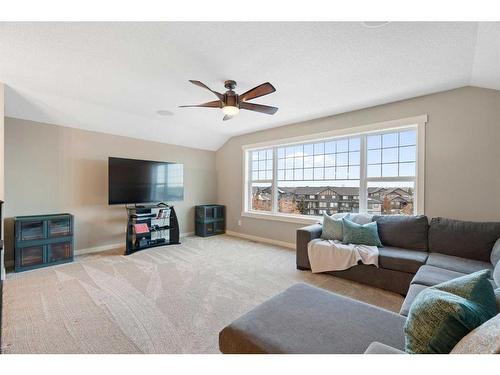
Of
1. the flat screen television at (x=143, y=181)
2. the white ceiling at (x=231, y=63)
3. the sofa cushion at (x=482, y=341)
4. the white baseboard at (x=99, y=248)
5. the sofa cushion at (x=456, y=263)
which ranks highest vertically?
the white ceiling at (x=231, y=63)

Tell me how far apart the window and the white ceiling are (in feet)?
2.08

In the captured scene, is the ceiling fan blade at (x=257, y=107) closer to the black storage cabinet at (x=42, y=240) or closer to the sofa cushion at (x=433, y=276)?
the sofa cushion at (x=433, y=276)

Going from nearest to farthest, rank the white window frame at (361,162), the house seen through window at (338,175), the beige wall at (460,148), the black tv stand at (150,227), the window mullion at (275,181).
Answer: the beige wall at (460,148), the white window frame at (361,162), the house seen through window at (338,175), the black tv stand at (150,227), the window mullion at (275,181)

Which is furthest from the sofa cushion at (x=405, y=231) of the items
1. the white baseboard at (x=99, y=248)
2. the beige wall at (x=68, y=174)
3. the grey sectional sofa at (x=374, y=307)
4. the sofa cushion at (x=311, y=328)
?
the white baseboard at (x=99, y=248)

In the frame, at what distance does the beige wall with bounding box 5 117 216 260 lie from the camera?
3.29 meters

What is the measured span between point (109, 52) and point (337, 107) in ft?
9.97

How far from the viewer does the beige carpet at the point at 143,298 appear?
1736mm

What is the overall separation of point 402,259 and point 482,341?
201cm

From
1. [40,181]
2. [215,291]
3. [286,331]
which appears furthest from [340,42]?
[40,181]

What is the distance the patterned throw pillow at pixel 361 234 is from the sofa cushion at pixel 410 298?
1126 mm

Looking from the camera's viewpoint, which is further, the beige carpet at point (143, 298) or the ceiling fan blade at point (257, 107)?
the ceiling fan blade at point (257, 107)

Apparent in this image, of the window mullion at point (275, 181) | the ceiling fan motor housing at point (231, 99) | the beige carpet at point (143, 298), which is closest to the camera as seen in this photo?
the beige carpet at point (143, 298)

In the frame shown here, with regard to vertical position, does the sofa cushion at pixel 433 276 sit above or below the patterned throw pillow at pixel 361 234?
below
